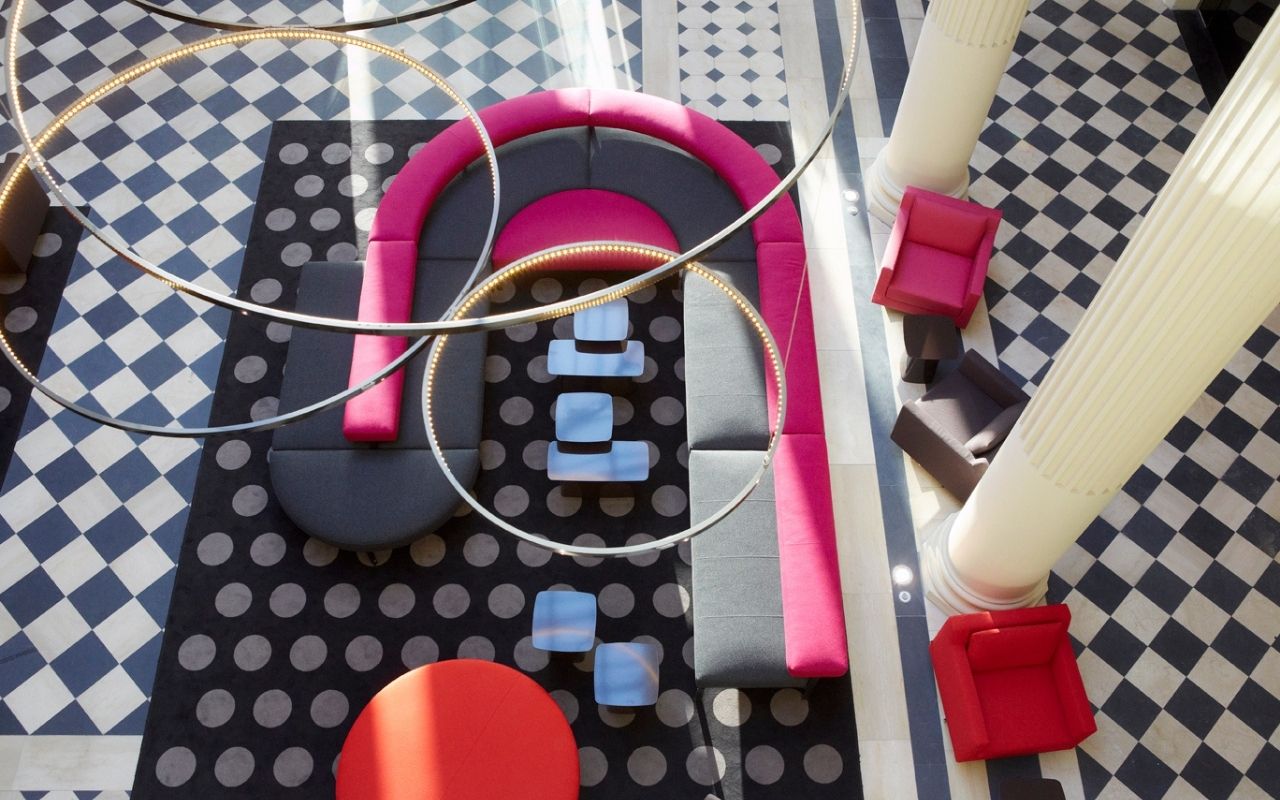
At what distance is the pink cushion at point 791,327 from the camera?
8414 millimetres

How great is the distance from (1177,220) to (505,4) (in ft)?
27.2

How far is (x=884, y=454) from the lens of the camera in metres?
8.77

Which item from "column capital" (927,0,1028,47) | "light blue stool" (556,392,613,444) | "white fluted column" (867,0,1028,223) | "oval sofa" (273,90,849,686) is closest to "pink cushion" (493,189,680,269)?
"oval sofa" (273,90,849,686)

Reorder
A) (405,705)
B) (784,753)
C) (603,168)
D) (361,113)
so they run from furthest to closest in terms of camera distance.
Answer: (361,113) → (603,168) → (784,753) → (405,705)

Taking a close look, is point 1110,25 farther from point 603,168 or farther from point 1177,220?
point 1177,220

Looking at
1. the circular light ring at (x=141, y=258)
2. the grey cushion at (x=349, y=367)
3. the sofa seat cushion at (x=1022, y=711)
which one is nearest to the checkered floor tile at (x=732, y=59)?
the grey cushion at (x=349, y=367)

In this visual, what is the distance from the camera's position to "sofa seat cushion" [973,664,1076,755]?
7.38 meters

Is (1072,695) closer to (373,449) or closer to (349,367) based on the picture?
(373,449)

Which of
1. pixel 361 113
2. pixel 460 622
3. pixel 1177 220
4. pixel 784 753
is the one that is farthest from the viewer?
pixel 361 113

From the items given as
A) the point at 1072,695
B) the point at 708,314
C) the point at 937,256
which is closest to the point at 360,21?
the point at 708,314

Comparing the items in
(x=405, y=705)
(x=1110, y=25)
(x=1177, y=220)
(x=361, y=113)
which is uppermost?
(x=1177, y=220)

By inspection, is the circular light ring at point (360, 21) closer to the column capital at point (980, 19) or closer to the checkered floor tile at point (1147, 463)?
the column capital at point (980, 19)

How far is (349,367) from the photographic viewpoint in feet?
28.9

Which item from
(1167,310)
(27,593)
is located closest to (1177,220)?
(1167,310)
